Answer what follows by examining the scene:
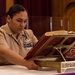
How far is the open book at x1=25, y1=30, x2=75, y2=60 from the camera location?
51.6 inches

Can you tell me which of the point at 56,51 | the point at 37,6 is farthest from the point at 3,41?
the point at 37,6

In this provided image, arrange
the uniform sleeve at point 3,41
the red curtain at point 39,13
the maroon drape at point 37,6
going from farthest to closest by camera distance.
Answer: the maroon drape at point 37,6 < the red curtain at point 39,13 < the uniform sleeve at point 3,41

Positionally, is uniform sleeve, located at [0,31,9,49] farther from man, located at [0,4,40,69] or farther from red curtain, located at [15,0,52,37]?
A: red curtain, located at [15,0,52,37]

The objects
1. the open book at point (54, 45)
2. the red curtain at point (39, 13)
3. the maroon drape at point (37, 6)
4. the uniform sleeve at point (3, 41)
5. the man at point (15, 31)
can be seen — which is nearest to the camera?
the open book at point (54, 45)

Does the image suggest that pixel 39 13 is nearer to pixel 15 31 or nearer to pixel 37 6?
pixel 37 6

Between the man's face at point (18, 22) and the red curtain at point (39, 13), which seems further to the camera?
the red curtain at point (39, 13)

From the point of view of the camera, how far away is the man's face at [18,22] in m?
1.88

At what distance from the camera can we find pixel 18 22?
1912 millimetres

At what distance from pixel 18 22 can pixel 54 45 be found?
1.83 ft

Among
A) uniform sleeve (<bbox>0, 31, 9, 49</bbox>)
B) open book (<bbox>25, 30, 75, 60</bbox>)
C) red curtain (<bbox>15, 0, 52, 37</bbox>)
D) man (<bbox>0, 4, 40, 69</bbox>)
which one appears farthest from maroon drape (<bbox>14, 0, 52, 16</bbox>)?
open book (<bbox>25, 30, 75, 60</bbox>)

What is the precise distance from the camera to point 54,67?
4.59 ft

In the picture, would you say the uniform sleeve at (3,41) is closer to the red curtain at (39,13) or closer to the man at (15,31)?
the man at (15,31)

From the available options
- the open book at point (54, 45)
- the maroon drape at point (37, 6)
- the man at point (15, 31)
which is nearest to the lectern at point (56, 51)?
the open book at point (54, 45)

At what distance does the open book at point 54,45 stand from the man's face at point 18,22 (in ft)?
1.46
